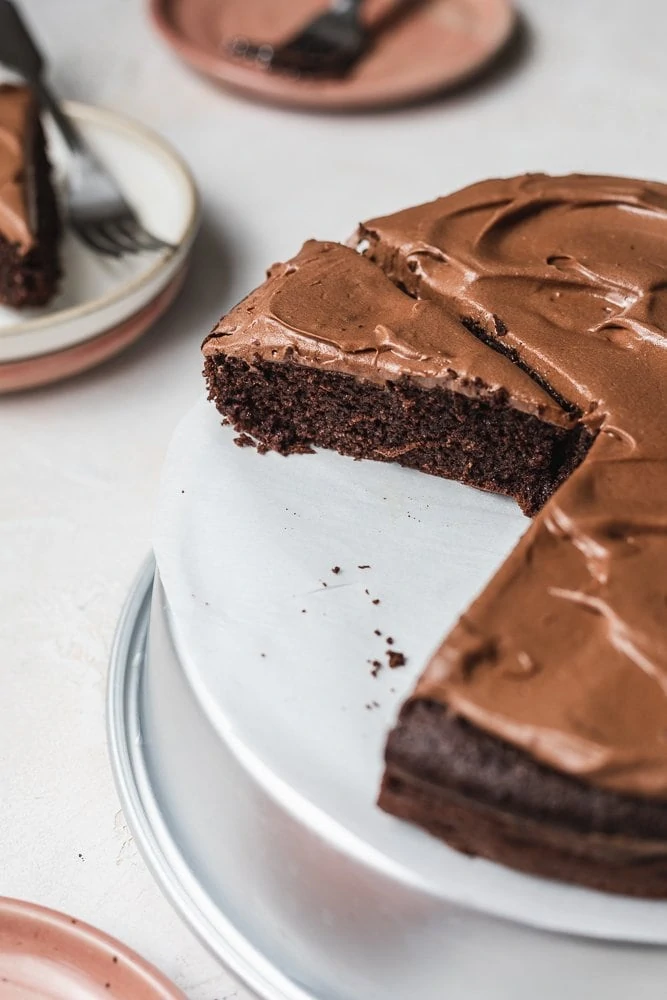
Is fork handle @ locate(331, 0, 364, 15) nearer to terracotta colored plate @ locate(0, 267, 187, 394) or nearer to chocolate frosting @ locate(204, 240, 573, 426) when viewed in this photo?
terracotta colored plate @ locate(0, 267, 187, 394)

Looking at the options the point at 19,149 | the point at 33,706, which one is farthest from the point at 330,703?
the point at 19,149

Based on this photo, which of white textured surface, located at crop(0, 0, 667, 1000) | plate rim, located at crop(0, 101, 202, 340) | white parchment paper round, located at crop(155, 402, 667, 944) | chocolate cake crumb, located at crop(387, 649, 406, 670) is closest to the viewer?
white parchment paper round, located at crop(155, 402, 667, 944)

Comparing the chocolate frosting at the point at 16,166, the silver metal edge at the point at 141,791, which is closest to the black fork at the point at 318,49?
the chocolate frosting at the point at 16,166

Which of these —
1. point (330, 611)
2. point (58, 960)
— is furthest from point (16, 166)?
point (58, 960)

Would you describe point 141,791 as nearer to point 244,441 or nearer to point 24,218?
point 244,441

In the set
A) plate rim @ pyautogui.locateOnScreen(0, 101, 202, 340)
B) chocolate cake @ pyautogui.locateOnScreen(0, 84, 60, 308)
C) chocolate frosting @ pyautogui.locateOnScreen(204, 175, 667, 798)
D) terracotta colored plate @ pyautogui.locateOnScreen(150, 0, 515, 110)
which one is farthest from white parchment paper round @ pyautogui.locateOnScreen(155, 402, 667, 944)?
terracotta colored plate @ pyautogui.locateOnScreen(150, 0, 515, 110)

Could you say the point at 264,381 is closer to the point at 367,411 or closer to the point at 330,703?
the point at 367,411

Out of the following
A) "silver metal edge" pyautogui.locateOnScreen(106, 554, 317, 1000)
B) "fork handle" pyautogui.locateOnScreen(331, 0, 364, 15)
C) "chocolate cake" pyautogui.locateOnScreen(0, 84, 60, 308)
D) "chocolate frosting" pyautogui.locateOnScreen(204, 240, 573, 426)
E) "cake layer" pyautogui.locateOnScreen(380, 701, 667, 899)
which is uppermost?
"fork handle" pyautogui.locateOnScreen(331, 0, 364, 15)
